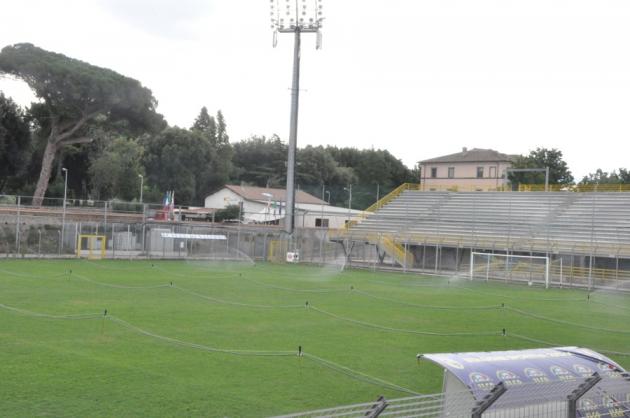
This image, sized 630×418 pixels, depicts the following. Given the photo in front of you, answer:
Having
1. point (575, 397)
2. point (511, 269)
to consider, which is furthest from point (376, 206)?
point (575, 397)

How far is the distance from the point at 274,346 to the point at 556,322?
9.45 meters

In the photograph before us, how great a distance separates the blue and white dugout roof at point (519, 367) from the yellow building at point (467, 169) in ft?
215

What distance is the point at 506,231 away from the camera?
4197cm

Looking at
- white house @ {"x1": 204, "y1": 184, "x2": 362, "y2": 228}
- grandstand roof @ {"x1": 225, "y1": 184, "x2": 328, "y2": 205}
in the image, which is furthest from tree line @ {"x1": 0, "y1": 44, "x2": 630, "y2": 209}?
grandstand roof @ {"x1": 225, "y1": 184, "x2": 328, "y2": 205}

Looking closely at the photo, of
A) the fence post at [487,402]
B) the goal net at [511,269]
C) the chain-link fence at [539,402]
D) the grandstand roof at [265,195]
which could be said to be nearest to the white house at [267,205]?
the grandstand roof at [265,195]

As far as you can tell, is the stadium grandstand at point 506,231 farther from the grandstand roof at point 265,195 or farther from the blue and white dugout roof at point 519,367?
the blue and white dugout roof at point 519,367

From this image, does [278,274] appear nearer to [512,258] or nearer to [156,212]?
[512,258]

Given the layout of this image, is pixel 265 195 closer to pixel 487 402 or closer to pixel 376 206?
pixel 376 206

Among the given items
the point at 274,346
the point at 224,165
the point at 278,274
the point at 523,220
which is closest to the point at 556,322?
the point at 274,346

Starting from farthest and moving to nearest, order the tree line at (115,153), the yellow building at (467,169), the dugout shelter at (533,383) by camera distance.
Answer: the yellow building at (467,169) < the tree line at (115,153) < the dugout shelter at (533,383)

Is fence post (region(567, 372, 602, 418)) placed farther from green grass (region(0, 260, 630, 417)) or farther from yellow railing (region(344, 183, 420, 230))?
yellow railing (region(344, 183, 420, 230))

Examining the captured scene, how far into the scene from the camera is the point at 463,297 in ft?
87.5

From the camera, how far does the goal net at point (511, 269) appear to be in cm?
3634

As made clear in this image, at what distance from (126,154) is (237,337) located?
54.6 metres
